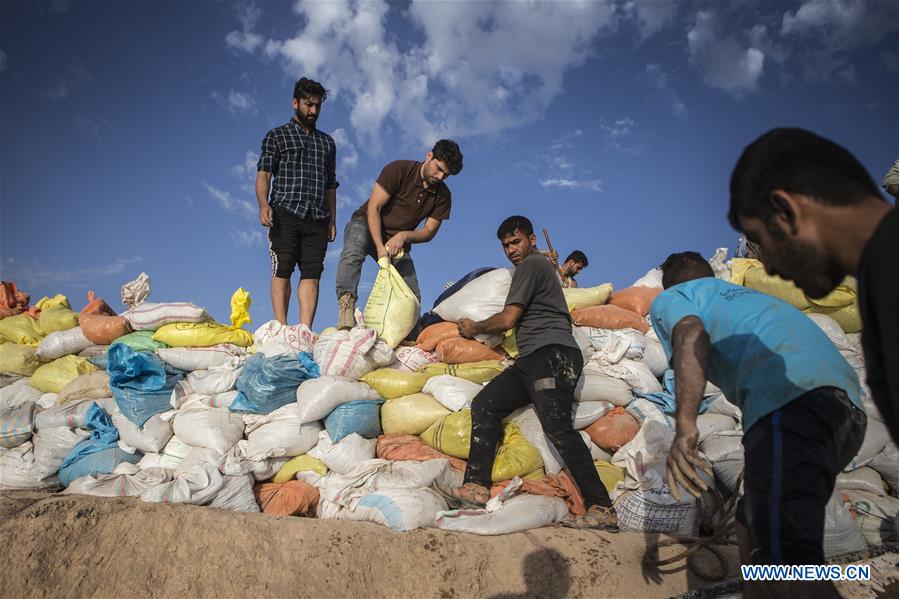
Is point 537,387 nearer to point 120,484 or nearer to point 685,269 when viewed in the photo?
point 685,269

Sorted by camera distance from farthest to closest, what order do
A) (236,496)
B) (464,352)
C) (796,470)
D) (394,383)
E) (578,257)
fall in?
(578,257), (464,352), (394,383), (236,496), (796,470)

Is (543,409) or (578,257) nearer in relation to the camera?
(543,409)

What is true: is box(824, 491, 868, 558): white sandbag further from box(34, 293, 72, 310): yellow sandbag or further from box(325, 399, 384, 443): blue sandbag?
box(34, 293, 72, 310): yellow sandbag

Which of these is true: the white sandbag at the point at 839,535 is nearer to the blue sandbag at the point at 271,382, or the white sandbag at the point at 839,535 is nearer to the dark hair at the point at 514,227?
the dark hair at the point at 514,227

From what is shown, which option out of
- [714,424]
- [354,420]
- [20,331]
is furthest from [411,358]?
[20,331]

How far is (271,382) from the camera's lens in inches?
132

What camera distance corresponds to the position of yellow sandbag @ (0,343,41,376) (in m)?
4.47

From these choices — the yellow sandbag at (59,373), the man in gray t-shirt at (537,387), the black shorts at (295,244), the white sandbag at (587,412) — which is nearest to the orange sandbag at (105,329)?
the yellow sandbag at (59,373)

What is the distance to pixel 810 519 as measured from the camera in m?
1.33

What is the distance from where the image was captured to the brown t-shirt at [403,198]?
13.8 ft

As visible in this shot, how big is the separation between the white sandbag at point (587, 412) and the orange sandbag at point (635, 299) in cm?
139

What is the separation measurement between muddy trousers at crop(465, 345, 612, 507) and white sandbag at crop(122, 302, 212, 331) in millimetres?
2536

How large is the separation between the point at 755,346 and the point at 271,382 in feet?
8.99

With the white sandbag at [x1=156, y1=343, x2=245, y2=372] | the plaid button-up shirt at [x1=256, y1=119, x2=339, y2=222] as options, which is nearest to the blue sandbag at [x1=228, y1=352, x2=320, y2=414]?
the white sandbag at [x1=156, y1=343, x2=245, y2=372]
